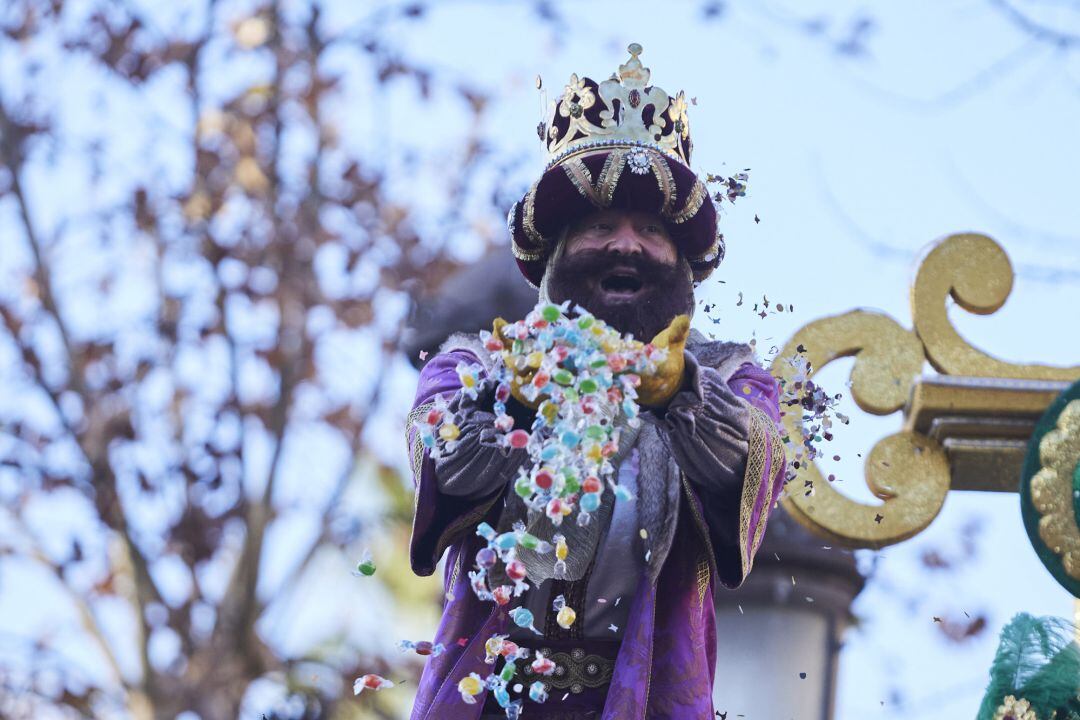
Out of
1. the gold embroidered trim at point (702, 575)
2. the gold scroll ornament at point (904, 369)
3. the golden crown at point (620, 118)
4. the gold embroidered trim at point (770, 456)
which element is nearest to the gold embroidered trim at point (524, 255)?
the golden crown at point (620, 118)

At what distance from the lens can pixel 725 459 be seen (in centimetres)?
484

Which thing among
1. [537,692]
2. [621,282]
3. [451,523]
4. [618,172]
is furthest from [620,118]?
[537,692]

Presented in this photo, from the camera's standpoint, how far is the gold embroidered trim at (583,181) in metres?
5.24

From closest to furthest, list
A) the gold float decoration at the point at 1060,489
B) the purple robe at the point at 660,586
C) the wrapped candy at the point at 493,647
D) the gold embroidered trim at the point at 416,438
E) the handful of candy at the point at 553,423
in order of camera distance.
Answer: the handful of candy at the point at 553,423, the wrapped candy at the point at 493,647, the purple robe at the point at 660,586, the gold embroidered trim at the point at 416,438, the gold float decoration at the point at 1060,489

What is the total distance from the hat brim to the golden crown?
0.06m

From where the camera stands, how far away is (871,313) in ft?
21.7

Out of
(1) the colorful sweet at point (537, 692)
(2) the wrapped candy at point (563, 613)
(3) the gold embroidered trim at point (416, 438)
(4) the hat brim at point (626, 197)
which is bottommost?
(1) the colorful sweet at point (537, 692)

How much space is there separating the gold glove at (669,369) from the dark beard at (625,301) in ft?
1.09

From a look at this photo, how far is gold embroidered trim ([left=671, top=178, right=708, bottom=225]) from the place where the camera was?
5258 mm

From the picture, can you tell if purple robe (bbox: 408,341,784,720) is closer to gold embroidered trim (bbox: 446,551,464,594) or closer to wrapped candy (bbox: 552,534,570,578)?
gold embroidered trim (bbox: 446,551,464,594)

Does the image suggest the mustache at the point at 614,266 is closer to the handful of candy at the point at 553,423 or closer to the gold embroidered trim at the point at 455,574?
the handful of candy at the point at 553,423

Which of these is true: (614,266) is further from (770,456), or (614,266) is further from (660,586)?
(660,586)

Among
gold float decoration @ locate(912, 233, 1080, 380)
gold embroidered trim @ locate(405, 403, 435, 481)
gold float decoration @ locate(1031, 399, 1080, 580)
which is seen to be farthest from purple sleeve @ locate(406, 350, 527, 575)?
gold float decoration @ locate(912, 233, 1080, 380)

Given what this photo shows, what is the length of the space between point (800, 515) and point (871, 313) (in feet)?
2.25
